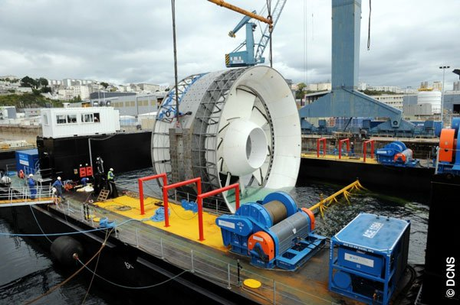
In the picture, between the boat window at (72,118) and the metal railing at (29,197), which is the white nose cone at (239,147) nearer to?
the metal railing at (29,197)

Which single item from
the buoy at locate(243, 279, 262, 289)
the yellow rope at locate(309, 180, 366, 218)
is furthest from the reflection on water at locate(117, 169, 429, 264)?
the buoy at locate(243, 279, 262, 289)

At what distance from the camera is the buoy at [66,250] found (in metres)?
14.2

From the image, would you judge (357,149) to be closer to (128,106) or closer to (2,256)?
(2,256)

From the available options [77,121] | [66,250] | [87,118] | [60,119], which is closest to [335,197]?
[66,250]

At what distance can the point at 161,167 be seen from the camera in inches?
753

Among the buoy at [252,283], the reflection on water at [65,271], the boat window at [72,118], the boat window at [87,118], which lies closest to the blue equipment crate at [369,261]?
the buoy at [252,283]

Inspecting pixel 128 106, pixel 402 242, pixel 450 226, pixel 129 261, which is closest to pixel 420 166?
pixel 402 242

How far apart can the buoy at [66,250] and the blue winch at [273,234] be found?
7.98m

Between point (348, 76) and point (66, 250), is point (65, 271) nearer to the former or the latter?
point (66, 250)

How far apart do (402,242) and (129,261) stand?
1018cm

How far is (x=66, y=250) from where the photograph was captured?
14.2 m

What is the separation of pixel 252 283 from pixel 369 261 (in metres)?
3.51

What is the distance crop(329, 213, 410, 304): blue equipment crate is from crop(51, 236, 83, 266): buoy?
11.9 m

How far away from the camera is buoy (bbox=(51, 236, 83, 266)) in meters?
14.2
